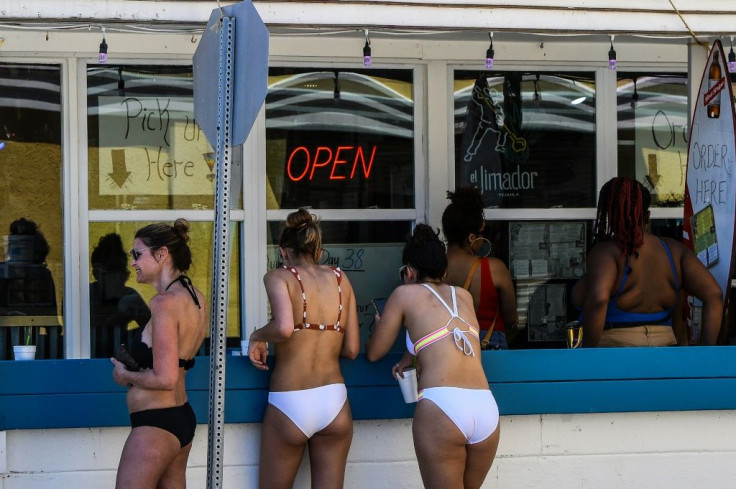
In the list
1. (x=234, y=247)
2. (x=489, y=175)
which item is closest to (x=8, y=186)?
(x=234, y=247)

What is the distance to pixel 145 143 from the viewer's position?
22.5 feet

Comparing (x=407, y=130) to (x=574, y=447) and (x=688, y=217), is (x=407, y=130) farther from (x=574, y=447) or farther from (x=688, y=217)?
(x=574, y=447)

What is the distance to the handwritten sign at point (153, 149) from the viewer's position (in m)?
6.78

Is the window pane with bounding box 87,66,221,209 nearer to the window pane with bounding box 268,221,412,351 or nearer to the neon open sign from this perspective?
the neon open sign

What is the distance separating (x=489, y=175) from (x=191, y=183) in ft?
6.62

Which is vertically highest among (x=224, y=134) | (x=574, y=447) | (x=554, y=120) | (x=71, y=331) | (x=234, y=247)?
(x=554, y=120)

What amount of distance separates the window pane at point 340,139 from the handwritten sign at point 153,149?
1.59 ft

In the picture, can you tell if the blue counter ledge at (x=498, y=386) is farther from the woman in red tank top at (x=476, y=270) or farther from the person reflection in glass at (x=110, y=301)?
the person reflection in glass at (x=110, y=301)

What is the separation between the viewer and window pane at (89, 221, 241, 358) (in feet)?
22.1

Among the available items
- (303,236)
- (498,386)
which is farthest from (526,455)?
(303,236)

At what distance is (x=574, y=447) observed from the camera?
5406 mm

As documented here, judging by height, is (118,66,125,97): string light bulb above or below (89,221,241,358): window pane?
above

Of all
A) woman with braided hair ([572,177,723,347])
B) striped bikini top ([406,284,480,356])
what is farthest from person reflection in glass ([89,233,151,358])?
woman with braided hair ([572,177,723,347])

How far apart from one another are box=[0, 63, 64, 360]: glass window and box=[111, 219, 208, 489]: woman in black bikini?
2.29m
